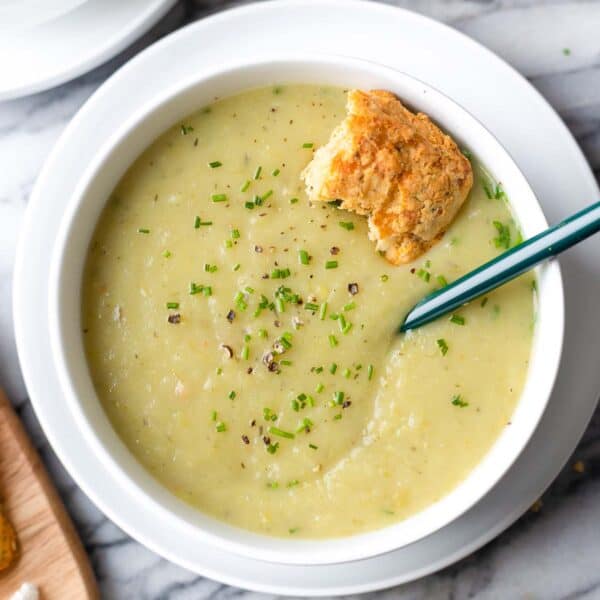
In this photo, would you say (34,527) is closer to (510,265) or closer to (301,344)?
(301,344)

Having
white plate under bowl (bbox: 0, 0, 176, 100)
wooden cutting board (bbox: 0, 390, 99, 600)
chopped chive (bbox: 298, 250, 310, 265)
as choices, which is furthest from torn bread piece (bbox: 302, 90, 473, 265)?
wooden cutting board (bbox: 0, 390, 99, 600)

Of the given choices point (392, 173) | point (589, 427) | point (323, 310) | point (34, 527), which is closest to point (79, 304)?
point (323, 310)

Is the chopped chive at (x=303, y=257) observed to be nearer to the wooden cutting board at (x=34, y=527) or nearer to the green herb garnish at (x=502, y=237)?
the green herb garnish at (x=502, y=237)

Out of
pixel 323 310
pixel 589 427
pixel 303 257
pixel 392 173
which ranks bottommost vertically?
pixel 589 427

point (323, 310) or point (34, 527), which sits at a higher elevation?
point (323, 310)

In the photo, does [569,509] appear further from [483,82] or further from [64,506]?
[64,506]

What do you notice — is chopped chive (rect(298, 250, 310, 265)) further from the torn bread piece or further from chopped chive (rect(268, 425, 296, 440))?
chopped chive (rect(268, 425, 296, 440))
